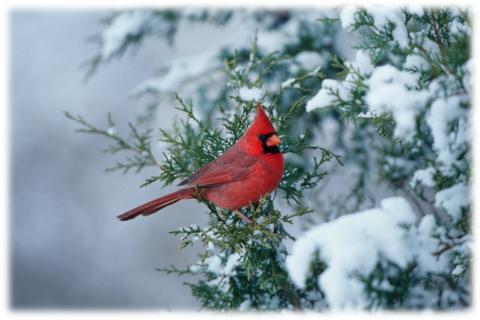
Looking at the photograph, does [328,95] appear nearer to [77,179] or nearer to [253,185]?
[253,185]

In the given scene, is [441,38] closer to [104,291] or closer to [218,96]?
[218,96]

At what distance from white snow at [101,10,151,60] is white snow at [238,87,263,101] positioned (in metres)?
1.25

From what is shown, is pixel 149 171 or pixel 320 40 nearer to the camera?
pixel 320 40

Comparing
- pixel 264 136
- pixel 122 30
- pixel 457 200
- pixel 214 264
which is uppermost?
pixel 122 30

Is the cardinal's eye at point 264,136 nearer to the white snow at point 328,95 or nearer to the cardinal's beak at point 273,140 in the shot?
the cardinal's beak at point 273,140

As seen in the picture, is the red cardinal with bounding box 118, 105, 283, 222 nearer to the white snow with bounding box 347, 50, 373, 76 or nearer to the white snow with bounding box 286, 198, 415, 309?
the white snow with bounding box 347, 50, 373, 76

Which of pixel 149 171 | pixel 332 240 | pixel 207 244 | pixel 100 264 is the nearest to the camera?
pixel 332 240

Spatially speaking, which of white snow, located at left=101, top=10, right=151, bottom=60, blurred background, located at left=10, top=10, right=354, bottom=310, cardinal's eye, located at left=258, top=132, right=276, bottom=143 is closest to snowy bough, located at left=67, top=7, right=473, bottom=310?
cardinal's eye, located at left=258, top=132, right=276, bottom=143

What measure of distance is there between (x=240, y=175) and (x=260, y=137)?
142 millimetres

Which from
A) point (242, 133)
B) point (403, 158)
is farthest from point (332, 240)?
point (403, 158)

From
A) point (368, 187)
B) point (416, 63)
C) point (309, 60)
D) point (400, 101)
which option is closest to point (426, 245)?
point (400, 101)

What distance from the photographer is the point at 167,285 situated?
4203mm

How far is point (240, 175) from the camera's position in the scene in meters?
1.76

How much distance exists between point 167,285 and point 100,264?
21.1 inches
